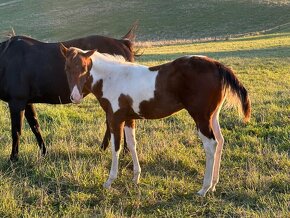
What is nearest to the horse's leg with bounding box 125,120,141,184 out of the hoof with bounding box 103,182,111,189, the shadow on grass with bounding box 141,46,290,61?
the hoof with bounding box 103,182,111,189

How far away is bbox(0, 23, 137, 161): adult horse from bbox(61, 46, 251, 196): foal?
1.31 meters

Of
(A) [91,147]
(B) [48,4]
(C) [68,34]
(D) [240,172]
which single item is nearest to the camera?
(D) [240,172]

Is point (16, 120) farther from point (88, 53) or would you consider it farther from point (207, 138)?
point (207, 138)

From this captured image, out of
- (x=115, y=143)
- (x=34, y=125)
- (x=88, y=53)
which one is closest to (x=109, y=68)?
(x=88, y=53)

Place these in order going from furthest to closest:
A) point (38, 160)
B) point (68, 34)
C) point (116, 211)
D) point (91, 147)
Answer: point (68, 34) < point (91, 147) < point (38, 160) < point (116, 211)

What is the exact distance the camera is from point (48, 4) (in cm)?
7444

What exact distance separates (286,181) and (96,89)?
2.81 metres

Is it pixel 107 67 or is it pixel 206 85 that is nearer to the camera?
pixel 206 85

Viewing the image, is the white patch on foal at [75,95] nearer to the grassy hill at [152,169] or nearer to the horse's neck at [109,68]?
the horse's neck at [109,68]

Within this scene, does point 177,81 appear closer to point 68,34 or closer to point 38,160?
point 38,160

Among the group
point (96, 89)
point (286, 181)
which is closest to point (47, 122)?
point (96, 89)

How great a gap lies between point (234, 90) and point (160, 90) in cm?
93

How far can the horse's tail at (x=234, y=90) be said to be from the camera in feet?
15.2

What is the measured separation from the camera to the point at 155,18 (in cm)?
5450
